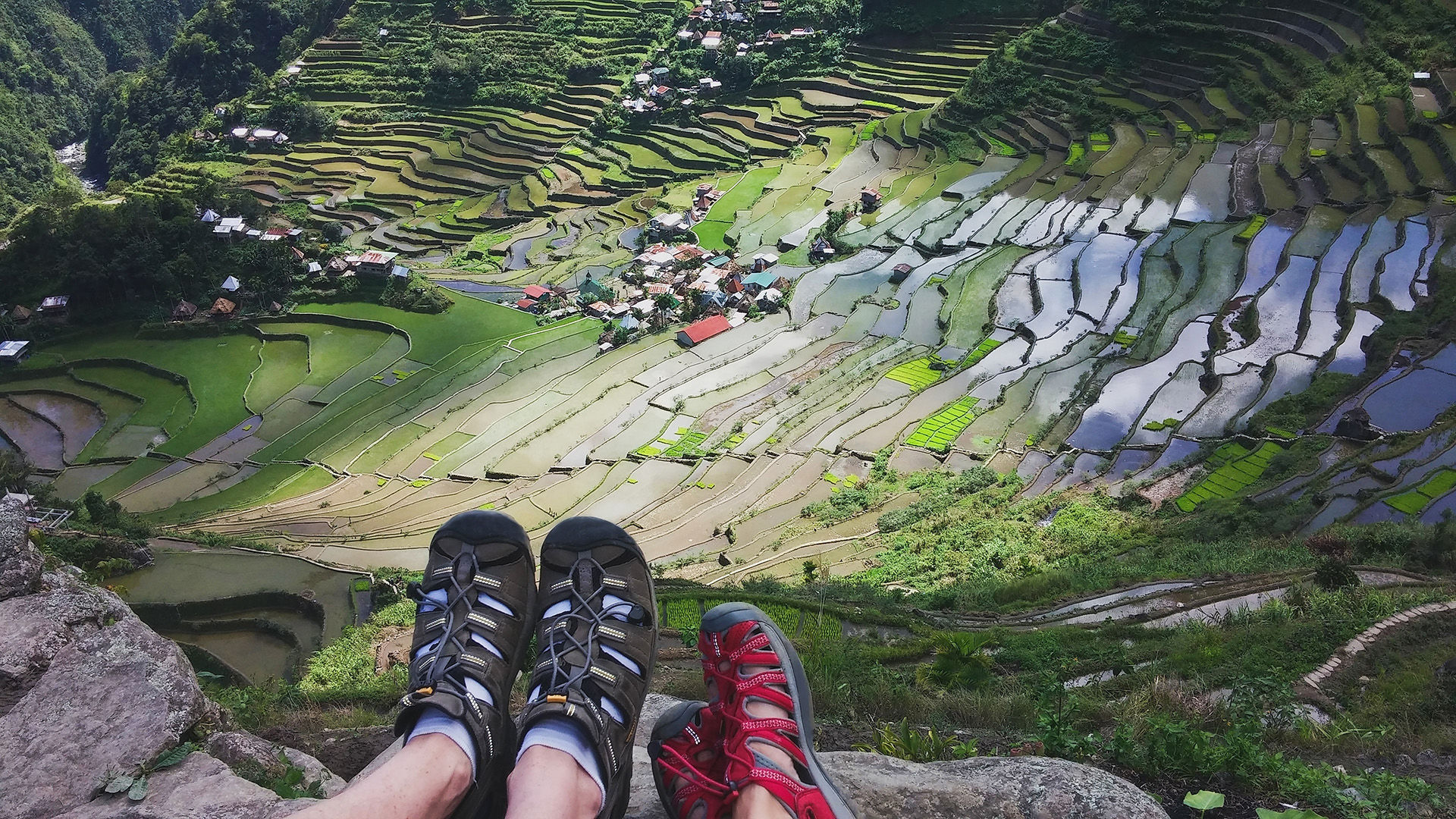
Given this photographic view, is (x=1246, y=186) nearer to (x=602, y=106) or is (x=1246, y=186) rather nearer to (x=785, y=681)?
(x=785, y=681)

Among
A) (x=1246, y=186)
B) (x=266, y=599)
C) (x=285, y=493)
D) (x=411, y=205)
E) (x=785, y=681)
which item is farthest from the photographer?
(x=411, y=205)

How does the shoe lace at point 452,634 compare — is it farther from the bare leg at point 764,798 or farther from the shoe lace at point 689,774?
the bare leg at point 764,798

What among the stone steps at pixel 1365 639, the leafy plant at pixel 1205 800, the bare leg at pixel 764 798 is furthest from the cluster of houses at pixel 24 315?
the leafy plant at pixel 1205 800

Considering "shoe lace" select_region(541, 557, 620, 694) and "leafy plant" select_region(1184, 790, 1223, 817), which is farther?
"shoe lace" select_region(541, 557, 620, 694)

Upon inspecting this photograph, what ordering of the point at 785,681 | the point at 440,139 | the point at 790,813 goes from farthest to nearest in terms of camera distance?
the point at 440,139
the point at 785,681
the point at 790,813

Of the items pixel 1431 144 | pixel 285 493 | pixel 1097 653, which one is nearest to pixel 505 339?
pixel 285 493

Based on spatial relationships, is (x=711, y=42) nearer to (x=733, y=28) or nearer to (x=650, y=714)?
(x=733, y=28)

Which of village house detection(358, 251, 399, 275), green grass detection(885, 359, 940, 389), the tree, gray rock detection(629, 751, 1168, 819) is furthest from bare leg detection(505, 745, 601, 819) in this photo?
village house detection(358, 251, 399, 275)

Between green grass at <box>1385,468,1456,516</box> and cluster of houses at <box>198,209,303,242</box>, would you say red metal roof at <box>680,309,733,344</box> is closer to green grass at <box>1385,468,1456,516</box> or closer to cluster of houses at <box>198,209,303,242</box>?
cluster of houses at <box>198,209,303,242</box>
